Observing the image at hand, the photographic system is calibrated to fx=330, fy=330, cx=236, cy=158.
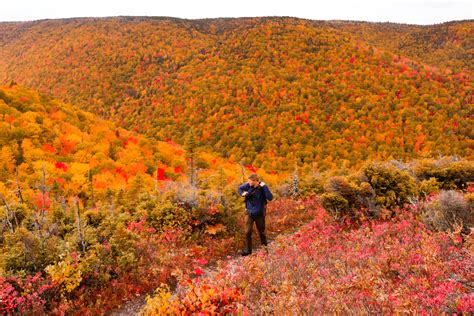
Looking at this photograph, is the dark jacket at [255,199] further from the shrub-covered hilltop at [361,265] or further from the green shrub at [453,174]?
the green shrub at [453,174]

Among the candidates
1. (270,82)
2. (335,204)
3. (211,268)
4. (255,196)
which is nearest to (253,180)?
(255,196)

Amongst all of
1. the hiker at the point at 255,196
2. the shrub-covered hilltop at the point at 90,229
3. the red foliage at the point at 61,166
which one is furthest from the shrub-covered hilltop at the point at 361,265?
the red foliage at the point at 61,166

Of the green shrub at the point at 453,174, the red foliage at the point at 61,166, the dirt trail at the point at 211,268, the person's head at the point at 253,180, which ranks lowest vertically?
the dirt trail at the point at 211,268

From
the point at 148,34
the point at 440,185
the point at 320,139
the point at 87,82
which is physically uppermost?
the point at 148,34

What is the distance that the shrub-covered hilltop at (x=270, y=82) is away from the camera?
39250 mm

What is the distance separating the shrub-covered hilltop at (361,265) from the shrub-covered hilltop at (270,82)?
27.6 m

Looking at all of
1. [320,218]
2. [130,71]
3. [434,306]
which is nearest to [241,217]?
[320,218]

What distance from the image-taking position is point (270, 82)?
168 feet

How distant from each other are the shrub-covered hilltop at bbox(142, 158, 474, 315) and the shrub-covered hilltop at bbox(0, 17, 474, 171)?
1086 inches

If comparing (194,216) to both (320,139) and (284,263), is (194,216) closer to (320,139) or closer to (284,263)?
(284,263)

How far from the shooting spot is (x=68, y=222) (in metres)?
7.76

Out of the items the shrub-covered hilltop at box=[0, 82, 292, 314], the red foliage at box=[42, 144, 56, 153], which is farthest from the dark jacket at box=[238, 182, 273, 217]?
the red foliage at box=[42, 144, 56, 153]

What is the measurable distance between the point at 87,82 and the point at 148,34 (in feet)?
64.7

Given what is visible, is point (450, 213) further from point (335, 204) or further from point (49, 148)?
point (49, 148)
